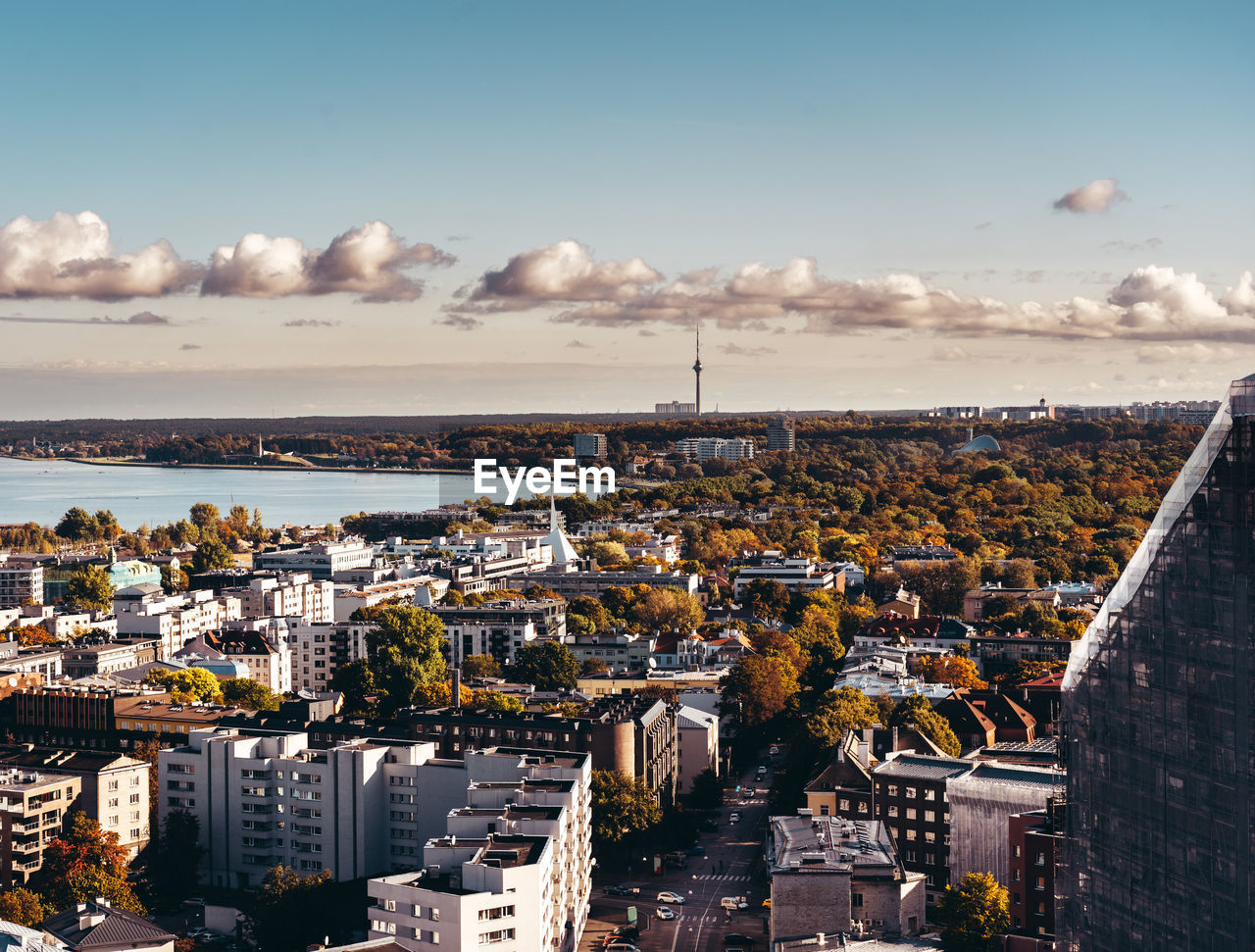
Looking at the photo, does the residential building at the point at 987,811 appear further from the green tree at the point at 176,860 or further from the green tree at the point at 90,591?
the green tree at the point at 90,591

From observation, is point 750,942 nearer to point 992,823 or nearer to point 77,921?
point 992,823

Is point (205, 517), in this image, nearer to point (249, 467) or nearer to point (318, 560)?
point (318, 560)

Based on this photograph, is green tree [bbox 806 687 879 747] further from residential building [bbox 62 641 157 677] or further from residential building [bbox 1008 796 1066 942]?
residential building [bbox 62 641 157 677]

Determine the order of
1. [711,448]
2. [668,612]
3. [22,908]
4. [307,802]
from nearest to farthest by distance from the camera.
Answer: [22,908]
[307,802]
[668,612]
[711,448]

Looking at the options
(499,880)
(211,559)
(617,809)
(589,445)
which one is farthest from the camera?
(589,445)

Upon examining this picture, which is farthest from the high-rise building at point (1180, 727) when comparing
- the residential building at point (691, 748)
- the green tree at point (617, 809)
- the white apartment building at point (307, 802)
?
the residential building at point (691, 748)

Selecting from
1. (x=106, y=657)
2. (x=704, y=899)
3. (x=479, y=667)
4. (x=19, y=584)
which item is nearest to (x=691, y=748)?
(x=704, y=899)
